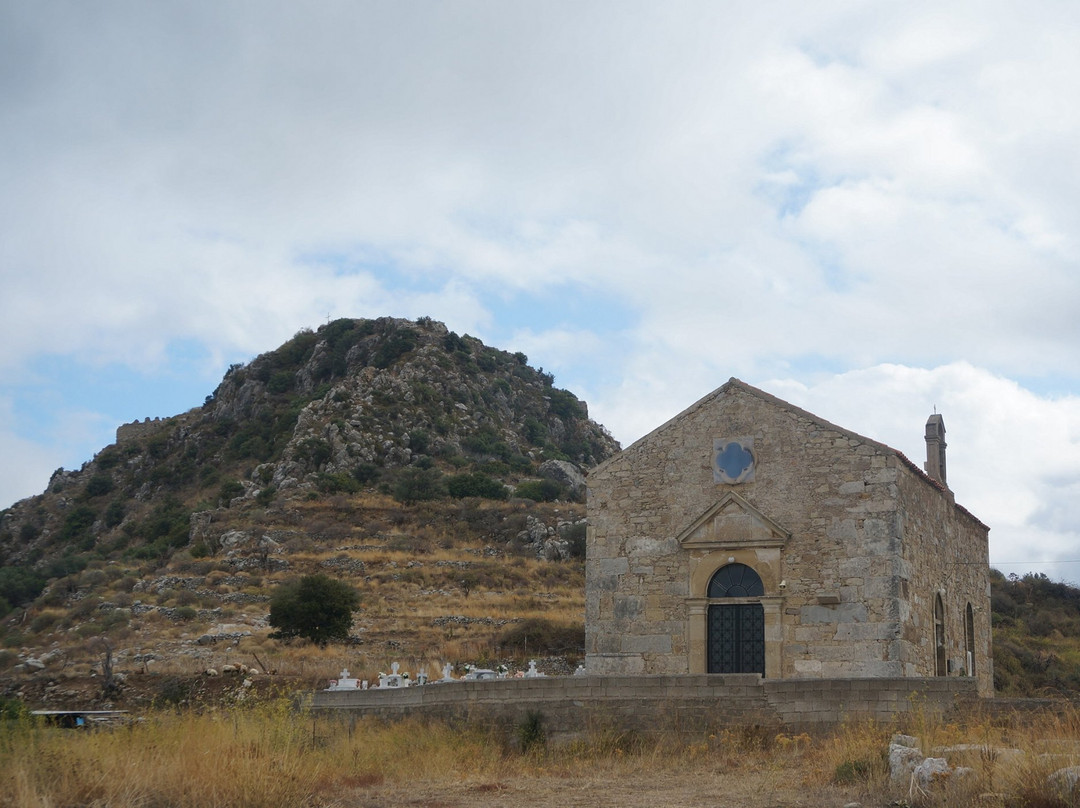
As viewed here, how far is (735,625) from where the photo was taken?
1895 centimetres

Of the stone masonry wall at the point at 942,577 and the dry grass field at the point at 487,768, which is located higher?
the stone masonry wall at the point at 942,577

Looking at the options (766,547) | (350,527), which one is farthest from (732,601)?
(350,527)

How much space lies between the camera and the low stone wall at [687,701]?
12859 mm

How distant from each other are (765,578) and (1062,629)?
86.6 ft

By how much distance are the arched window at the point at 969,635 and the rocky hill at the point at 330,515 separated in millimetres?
14267

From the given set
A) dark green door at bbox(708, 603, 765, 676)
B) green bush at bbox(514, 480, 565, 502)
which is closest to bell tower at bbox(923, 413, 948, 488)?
dark green door at bbox(708, 603, 765, 676)

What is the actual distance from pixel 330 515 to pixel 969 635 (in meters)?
38.5

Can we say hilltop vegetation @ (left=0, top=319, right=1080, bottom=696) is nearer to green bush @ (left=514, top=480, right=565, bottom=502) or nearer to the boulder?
green bush @ (left=514, top=480, right=565, bottom=502)

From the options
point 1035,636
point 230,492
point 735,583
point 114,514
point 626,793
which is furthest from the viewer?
point 114,514

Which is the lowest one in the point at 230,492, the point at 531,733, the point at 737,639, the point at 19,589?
the point at 531,733

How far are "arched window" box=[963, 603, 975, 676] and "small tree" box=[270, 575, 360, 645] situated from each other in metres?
20.6

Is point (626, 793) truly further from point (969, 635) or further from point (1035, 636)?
point (1035, 636)

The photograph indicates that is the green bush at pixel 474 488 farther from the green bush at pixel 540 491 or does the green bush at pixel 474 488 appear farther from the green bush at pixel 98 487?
the green bush at pixel 98 487

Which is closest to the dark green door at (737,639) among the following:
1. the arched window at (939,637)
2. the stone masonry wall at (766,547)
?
the stone masonry wall at (766,547)
